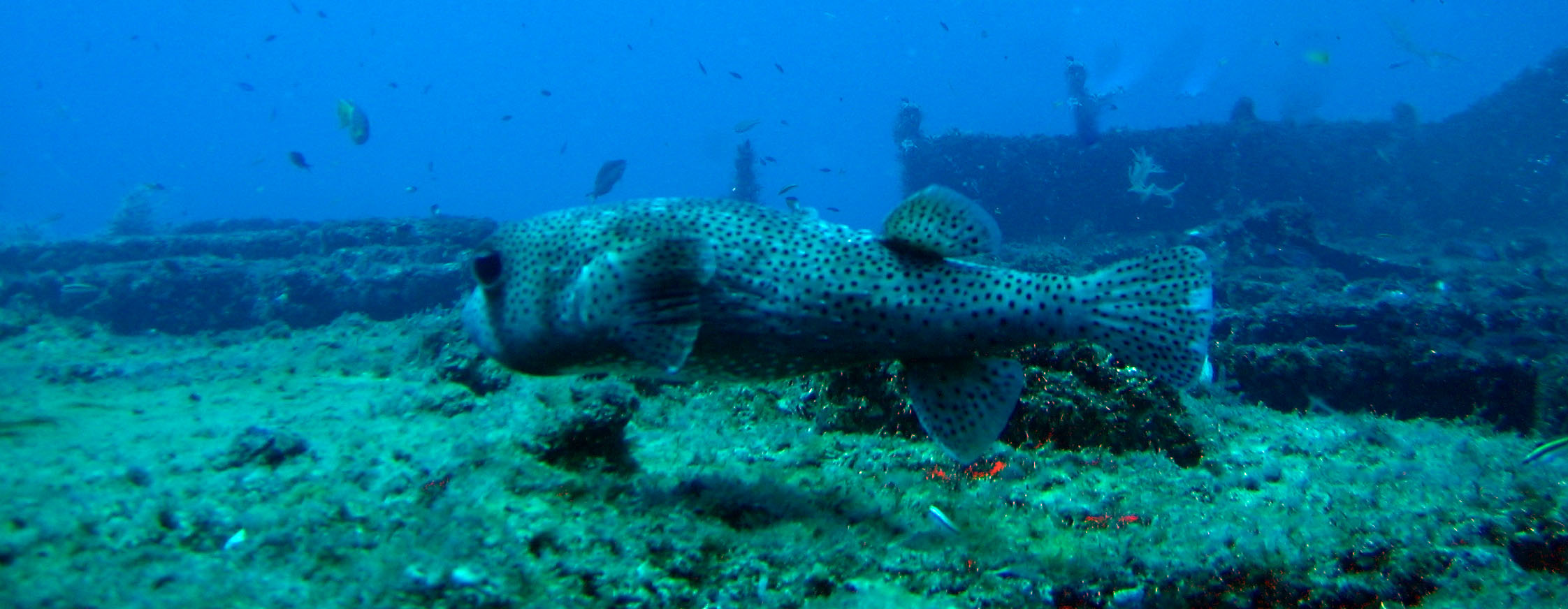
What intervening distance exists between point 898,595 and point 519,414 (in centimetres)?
270

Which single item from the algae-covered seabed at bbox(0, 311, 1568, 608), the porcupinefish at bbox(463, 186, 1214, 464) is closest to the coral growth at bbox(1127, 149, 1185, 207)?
the algae-covered seabed at bbox(0, 311, 1568, 608)

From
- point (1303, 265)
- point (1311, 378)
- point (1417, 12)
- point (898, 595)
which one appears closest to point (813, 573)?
point (898, 595)

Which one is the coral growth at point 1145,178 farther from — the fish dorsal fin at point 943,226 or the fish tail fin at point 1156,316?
the fish dorsal fin at point 943,226

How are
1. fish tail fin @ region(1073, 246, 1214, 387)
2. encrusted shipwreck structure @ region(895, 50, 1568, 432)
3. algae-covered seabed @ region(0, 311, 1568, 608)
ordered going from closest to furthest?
algae-covered seabed @ region(0, 311, 1568, 608)
fish tail fin @ region(1073, 246, 1214, 387)
encrusted shipwreck structure @ region(895, 50, 1568, 432)

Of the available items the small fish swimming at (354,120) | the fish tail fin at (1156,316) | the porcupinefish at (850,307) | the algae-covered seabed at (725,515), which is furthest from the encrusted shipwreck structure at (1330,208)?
the small fish swimming at (354,120)

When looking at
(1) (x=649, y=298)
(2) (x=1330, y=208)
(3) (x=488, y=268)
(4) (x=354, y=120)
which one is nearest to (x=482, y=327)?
(3) (x=488, y=268)

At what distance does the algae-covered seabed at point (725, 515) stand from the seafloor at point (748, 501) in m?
0.01

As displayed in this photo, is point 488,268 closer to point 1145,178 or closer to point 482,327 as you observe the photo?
point 482,327

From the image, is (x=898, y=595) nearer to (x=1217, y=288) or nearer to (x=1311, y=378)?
(x=1311, y=378)

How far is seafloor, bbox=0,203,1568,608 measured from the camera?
2.42 m

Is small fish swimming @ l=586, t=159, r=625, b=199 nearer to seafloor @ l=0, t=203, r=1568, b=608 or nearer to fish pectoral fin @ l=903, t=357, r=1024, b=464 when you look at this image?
seafloor @ l=0, t=203, r=1568, b=608

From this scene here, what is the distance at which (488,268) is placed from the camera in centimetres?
Answer: 330

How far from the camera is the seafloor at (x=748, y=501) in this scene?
2.42 m

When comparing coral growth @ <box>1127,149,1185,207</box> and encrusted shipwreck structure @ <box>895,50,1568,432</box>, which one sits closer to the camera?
encrusted shipwreck structure @ <box>895,50,1568,432</box>
